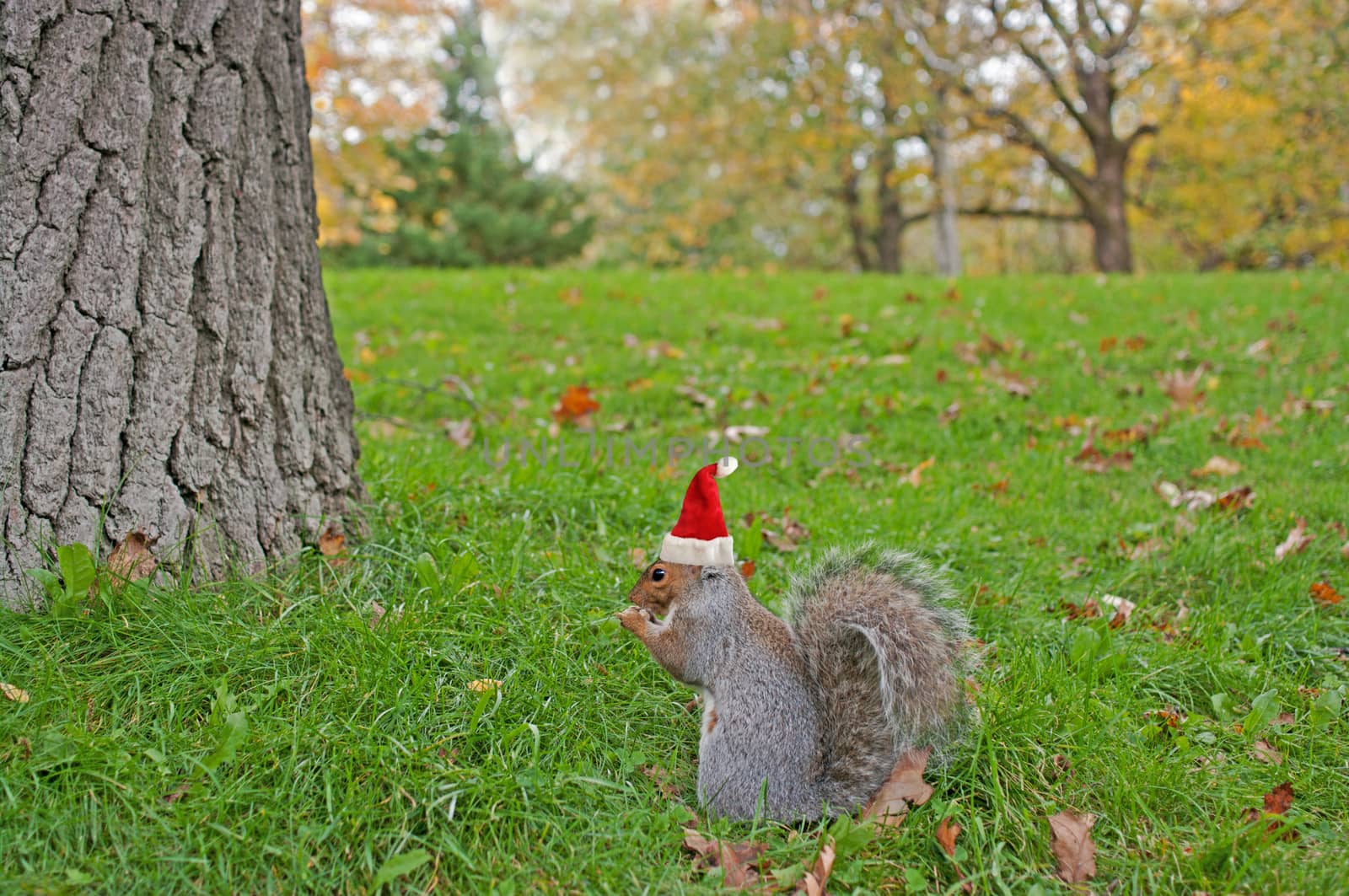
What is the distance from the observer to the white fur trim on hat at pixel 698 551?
1.98 meters

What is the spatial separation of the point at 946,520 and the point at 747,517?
2.55 ft

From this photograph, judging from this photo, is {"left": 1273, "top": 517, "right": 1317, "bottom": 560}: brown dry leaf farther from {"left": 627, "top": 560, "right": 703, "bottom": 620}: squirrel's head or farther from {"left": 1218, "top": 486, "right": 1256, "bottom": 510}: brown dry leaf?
{"left": 627, "top": 560, "right": 703, "bottom": 620}: squirrel's head

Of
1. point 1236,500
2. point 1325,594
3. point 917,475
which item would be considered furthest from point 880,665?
point 1236,500

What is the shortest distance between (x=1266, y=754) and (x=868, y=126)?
1647 cm

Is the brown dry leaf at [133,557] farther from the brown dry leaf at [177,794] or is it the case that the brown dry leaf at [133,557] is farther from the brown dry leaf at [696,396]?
the brown dry leaf at [696,396]

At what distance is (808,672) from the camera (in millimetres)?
2014

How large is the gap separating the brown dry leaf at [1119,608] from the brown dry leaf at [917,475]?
1.03m

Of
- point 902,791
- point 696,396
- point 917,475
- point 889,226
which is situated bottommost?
point 902,791

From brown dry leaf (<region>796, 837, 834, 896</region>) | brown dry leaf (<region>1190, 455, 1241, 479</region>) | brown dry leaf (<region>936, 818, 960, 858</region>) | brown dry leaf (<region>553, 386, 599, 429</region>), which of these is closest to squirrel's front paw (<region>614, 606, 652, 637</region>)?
brown dry leaf (<region>796, 837, 834, 896</region>)

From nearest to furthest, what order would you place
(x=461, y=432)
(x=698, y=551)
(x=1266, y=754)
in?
(x=698, y=551), (x=1266, y=754), (x=461, y=432)

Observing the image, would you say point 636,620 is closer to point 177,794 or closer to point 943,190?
point 177,794

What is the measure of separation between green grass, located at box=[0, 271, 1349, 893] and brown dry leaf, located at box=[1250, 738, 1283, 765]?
2cm

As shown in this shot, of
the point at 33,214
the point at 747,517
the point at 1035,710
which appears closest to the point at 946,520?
the point at 747,517

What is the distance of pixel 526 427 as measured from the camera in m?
4.63
